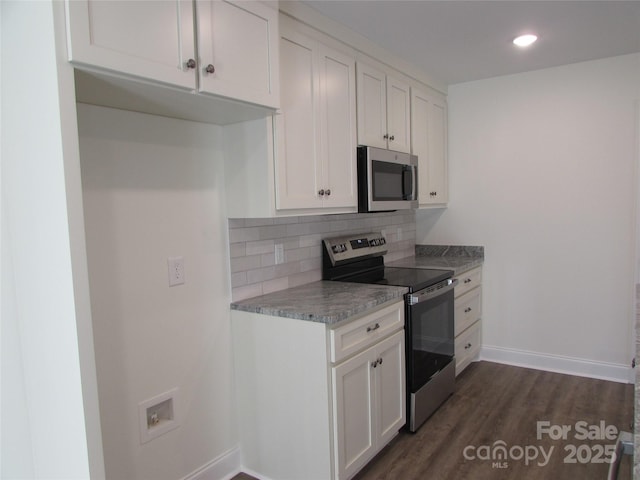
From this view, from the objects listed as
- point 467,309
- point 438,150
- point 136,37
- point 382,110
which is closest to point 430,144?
point 438,150

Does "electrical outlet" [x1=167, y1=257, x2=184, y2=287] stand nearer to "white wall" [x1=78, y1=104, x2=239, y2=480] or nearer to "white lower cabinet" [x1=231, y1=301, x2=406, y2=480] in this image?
"white wall" [x1=78, y1=104, x2=239, y2=480]

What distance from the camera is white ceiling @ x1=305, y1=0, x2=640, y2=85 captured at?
7.41ft

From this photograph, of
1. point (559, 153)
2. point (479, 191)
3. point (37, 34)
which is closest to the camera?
point (37, 34)

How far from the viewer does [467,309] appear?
3.46m

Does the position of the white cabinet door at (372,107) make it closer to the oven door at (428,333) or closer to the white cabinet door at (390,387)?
the oven door at (428,333)

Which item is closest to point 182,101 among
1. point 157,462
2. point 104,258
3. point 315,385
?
point 104,258

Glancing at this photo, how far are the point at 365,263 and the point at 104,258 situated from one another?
1.83 m

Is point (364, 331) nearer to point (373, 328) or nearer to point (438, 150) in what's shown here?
point (373, 328)

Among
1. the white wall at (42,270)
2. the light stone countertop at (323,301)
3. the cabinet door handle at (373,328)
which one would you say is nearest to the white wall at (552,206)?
the light stone countertop at (323,301)

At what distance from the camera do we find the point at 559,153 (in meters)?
3.39

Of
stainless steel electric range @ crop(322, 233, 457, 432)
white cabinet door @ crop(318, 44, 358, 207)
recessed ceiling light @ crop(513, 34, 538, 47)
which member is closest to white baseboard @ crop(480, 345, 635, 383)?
stainless steel electric range @ crop(322, 233, 457, 432)

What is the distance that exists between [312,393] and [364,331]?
1.26ft

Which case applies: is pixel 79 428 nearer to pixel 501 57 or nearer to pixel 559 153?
pixel 501 57

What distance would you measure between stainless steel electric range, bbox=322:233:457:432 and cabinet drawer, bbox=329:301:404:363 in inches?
5.4
